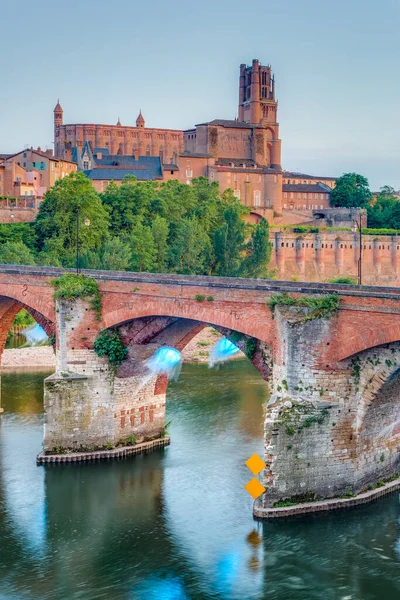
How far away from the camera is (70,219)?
58375mm

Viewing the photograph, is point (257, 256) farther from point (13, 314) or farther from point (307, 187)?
point (307, 187)

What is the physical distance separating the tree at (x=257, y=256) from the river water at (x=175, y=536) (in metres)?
27.0

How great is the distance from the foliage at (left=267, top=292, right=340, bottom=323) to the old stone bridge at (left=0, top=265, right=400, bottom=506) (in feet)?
0.30

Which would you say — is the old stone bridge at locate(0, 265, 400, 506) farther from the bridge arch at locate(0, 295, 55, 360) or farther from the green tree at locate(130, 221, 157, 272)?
the green tree at locate(130, 221, 157, 272)

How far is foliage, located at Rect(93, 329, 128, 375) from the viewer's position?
28031mm

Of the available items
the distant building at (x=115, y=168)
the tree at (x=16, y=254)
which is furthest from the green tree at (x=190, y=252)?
the distant building at (x=115, y=168)

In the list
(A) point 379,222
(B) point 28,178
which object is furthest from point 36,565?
(A) point 379,222

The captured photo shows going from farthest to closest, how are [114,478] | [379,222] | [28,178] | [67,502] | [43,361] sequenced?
[379,222] < [28,178] < [43,361] < [114,478] < [67,502]

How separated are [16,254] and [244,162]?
→ 36.6 meters

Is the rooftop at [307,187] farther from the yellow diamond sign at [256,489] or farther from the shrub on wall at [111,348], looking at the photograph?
the yellow diamond sign at [256,489]

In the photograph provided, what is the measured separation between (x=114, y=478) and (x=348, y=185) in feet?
221

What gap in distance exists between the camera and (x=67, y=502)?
81.4 ft

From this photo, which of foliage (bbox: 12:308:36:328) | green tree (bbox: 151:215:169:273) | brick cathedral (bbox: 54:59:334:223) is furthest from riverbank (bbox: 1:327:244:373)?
brick cathedral (bbox: 54:59:334:223)

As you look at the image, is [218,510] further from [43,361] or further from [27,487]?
[43,361]
